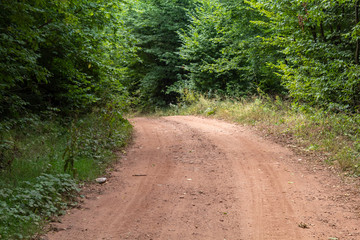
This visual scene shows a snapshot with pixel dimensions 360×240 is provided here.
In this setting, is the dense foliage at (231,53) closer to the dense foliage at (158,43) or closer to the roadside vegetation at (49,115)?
the dense foliage at (158,43)

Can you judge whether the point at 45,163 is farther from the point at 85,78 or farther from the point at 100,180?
the point at 85,78

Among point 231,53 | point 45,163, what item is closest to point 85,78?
point 45,163

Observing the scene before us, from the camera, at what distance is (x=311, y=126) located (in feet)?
35.6

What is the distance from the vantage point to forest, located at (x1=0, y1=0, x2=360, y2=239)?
18.8 feet

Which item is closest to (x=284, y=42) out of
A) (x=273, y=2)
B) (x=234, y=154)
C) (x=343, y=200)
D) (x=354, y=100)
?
(x=273, y=2)

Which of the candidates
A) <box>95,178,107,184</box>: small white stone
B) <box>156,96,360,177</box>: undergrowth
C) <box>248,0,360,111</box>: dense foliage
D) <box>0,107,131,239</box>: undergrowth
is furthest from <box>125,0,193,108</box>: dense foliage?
<box>95,178,107,184</box>: small white stone

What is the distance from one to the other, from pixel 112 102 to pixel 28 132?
3252 millimetres

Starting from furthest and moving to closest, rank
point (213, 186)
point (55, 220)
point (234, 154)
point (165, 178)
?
point (234, 154)
point (165, 178)
point (213, 186)
point (55, 220)

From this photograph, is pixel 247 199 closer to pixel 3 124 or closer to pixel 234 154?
pixel 234 154

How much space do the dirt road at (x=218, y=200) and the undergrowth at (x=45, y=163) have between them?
1.31 feet

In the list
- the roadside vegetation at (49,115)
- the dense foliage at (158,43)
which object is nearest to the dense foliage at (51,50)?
the roadside vegetation at (49,115)

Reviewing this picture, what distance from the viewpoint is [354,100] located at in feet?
32.3

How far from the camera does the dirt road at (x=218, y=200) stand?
468cm

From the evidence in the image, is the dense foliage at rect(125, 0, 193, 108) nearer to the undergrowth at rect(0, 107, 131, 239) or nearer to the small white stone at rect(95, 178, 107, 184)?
the undergrowth at rect(0, 107, 131, 239)
